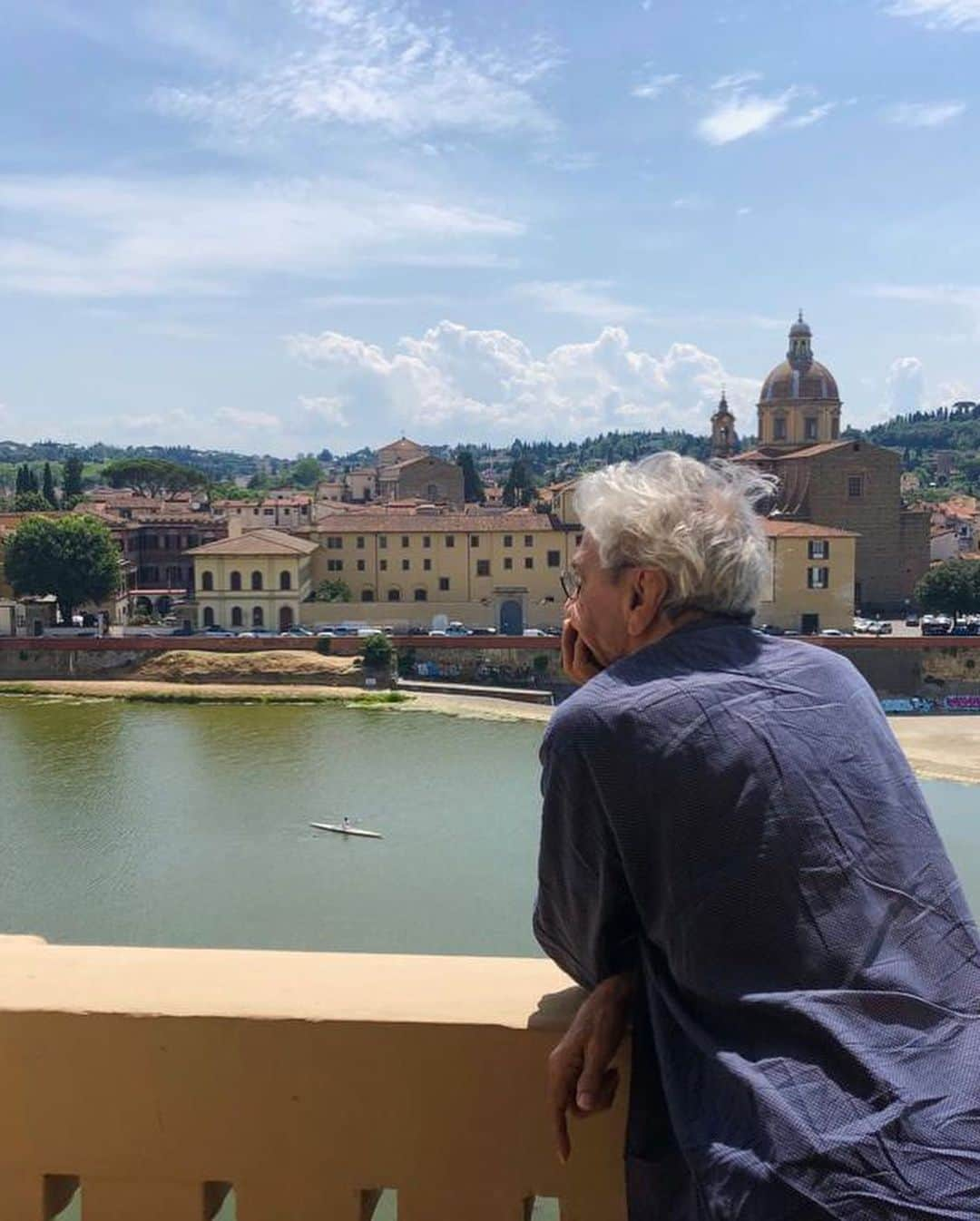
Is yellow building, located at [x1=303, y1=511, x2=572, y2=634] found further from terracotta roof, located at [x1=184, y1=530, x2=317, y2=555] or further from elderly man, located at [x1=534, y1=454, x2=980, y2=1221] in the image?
elderly man, located at [x1=534, y1=454, x2=980, y2=1221]

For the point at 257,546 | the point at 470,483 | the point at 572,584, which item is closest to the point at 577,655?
the point at 572,584

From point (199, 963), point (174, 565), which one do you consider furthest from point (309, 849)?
point (174, 565)

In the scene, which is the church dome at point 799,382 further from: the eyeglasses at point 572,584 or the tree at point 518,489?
the eyeglasses at point 572,584

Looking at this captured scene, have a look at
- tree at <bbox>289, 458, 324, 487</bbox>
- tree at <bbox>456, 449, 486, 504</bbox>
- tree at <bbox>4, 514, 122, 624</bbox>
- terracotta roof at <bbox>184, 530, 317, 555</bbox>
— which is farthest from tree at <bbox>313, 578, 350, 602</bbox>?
tree at <bbox>289, 458, 324, 487</bbox>

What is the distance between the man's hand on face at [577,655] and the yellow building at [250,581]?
29.6 metres

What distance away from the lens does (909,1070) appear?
0.99 metres

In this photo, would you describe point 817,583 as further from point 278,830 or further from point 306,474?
point 306,474

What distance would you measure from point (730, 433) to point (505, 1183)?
39.1 metres

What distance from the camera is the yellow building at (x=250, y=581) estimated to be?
30.9 metres

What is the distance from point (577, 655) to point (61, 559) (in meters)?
30.5

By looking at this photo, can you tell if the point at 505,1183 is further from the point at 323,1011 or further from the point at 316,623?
the point at 316,623

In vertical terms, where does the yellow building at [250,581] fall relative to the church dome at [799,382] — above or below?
below

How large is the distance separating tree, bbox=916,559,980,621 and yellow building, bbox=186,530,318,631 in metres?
14.8

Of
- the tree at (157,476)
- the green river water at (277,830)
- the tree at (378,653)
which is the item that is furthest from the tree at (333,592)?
the tree at (157,476)
